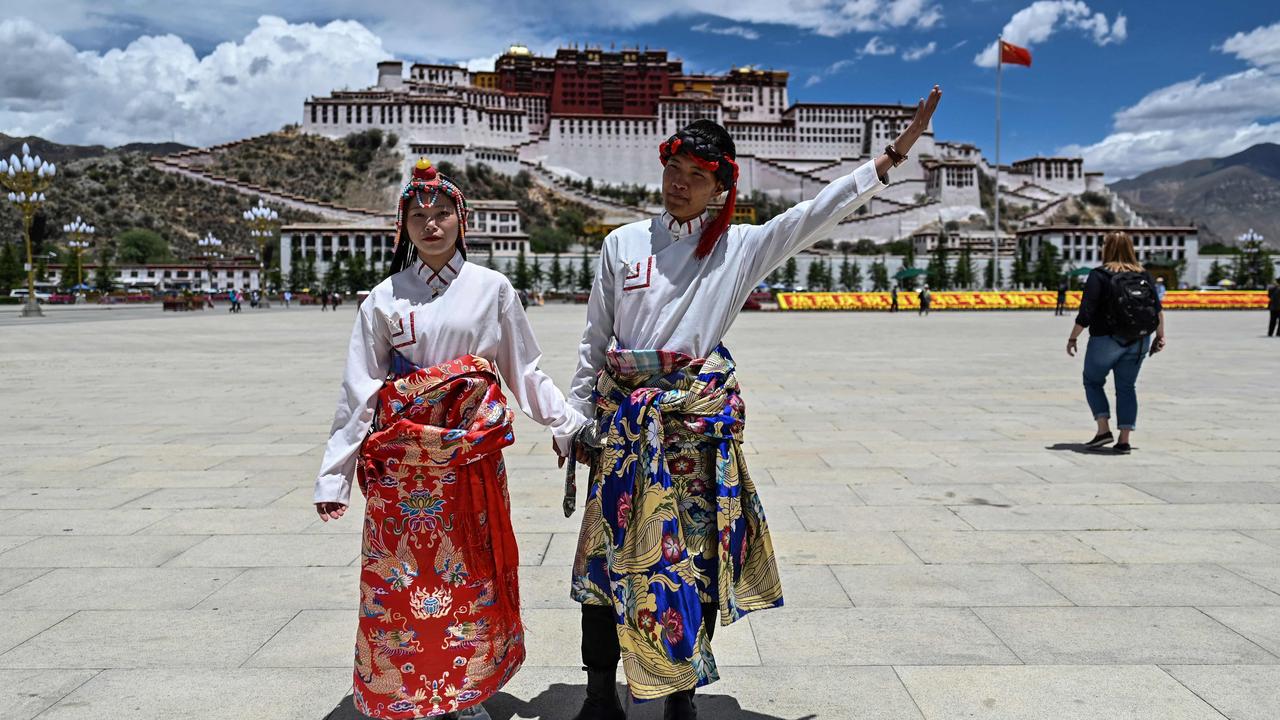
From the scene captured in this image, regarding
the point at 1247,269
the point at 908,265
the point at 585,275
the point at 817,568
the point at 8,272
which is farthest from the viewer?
the point at 1247,269

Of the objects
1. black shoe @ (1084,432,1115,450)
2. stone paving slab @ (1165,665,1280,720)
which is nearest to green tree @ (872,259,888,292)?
black shoe @ (1084,432,1115,450)

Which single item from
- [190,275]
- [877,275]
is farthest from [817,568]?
[190,275]

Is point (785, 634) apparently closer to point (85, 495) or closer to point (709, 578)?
point (709, 578)

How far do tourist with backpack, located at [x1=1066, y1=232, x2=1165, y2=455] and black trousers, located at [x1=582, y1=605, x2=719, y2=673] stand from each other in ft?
17.1

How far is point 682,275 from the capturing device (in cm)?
270

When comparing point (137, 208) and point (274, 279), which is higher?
point (137, 208)

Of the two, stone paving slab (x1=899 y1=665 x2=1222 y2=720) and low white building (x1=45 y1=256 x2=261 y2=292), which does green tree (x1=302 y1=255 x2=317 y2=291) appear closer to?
low white building (x1=45 y1=256 x2=261 y2=292)

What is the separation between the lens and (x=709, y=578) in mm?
2641

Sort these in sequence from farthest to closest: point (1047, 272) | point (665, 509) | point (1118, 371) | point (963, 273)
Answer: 1. point (1047, 272)
2. point (963, 273)
3. point (1118, 371)
4. point (665, 509)

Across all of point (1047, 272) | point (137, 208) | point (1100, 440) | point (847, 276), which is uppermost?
point (137, 208)

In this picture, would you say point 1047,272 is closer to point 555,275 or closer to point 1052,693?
point 555,275

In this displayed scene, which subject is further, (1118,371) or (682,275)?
(1118,371)

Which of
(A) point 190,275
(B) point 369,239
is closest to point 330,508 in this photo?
(B) point 369,239

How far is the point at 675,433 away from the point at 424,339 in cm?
76
